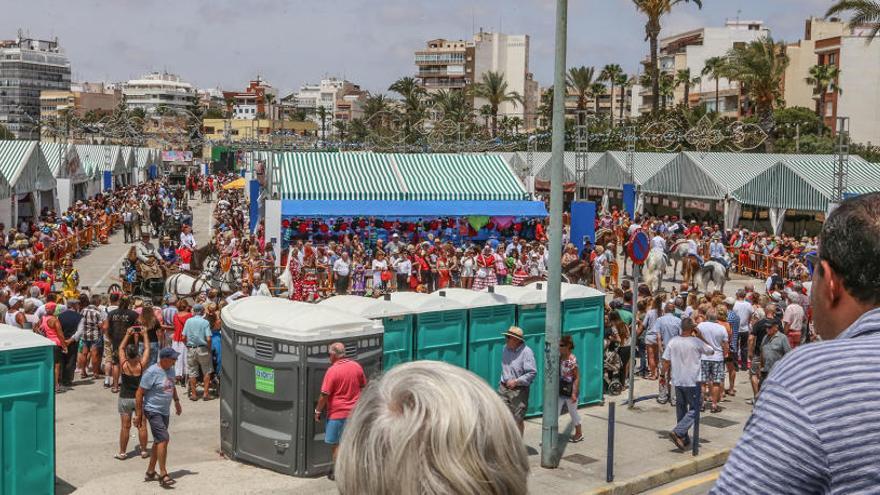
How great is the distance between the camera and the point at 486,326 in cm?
1302

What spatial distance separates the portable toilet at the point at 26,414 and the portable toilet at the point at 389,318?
3485 mm

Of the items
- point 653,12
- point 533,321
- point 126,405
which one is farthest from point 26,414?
point 653,12

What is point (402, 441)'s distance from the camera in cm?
196

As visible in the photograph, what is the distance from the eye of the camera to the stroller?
14867 mm

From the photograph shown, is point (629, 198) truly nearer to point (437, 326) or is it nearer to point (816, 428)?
point (437, 326)

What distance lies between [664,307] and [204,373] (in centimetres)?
711

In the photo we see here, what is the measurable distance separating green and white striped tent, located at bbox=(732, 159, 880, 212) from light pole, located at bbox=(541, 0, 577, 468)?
23.7m

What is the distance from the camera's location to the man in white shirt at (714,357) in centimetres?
1326

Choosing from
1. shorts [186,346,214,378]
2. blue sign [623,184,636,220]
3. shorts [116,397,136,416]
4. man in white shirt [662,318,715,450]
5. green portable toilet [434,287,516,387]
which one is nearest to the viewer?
shorts [116,397,136,416]

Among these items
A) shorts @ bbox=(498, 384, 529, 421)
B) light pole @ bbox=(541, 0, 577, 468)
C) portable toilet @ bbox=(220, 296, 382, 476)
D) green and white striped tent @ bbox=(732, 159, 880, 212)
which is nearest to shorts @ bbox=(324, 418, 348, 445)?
portable toilet @ bbox=(220, 296, 382, 476)

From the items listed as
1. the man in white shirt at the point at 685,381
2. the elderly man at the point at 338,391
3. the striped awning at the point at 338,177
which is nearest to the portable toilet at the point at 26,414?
the elderly man at the point at 338,391

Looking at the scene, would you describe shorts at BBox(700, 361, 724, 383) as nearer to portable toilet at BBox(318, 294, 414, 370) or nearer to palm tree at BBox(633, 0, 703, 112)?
portable toilet at BBox(318, 294, 414, 370)

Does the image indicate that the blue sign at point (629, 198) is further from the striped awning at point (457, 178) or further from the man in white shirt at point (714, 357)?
the man in white shirt at point (714, 357)

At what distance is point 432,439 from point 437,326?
10610 mm
